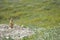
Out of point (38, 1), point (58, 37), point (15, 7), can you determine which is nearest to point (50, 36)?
point (58, 37)

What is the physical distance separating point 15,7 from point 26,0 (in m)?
12.5

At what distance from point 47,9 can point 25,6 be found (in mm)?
10747

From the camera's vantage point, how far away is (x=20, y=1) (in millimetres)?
94312

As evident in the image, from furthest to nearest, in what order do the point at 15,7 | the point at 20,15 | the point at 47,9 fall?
1. the point at 15,7
2. the point at 47,9
3. the point at 20,15

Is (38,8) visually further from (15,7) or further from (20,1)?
(20,1)

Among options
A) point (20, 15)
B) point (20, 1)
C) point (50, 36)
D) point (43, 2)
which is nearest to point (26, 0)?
point (20, 1)

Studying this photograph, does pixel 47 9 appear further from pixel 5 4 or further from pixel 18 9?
pixel 5 4

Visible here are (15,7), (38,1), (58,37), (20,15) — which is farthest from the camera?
(38,1)

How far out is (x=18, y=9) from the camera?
267 feet

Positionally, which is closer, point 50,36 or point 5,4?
point 50,36

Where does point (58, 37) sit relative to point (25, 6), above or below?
above

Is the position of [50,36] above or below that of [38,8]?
above

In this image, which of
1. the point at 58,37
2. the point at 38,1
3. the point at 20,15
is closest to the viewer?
the point at 58,37

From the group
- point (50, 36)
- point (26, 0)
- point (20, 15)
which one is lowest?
point (26, 0)
